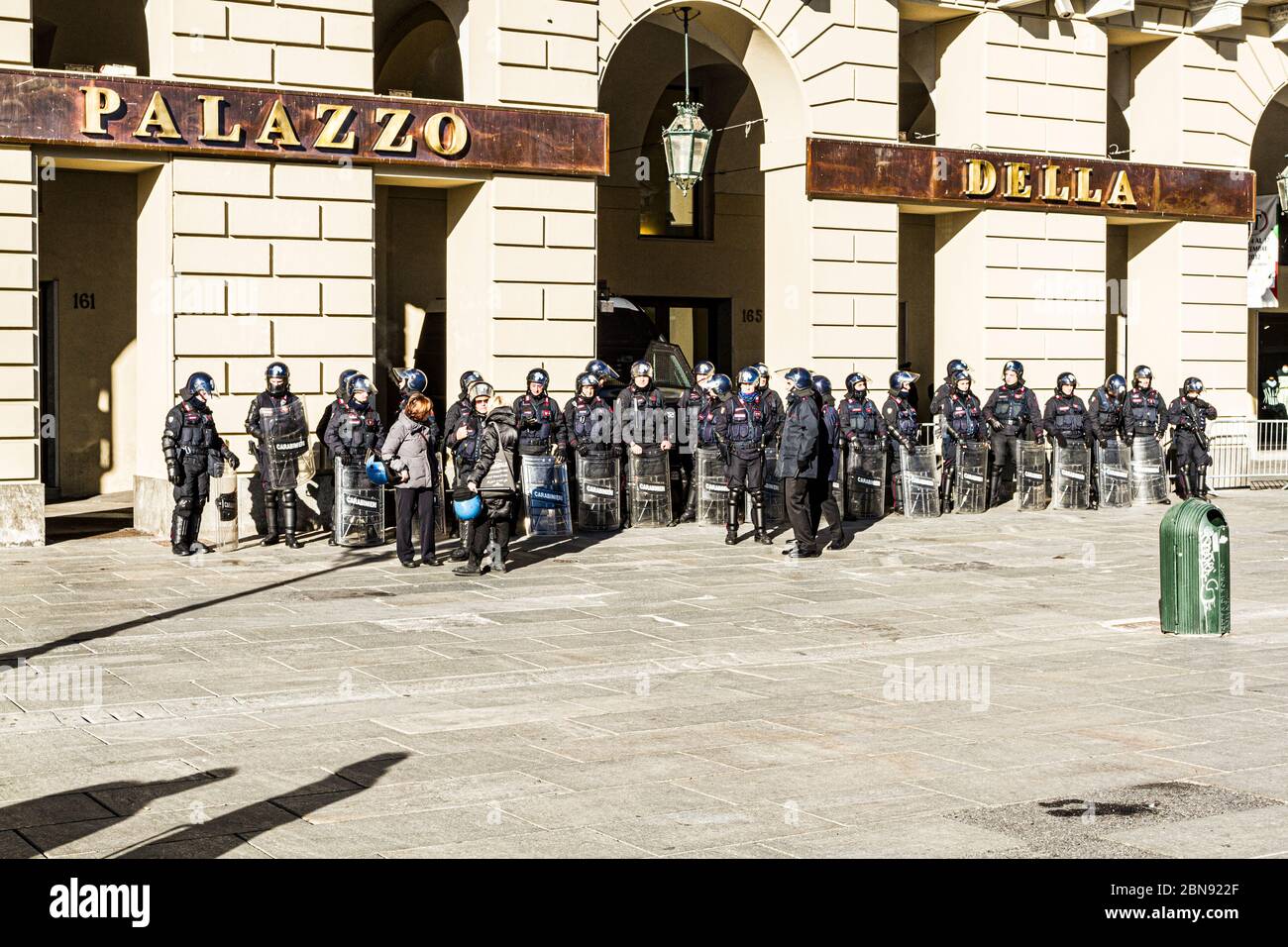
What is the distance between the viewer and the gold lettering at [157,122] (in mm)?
17078

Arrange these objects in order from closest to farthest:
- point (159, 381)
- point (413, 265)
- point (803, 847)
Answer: point (803, 847) → point (159, 381) → point (413, 265)

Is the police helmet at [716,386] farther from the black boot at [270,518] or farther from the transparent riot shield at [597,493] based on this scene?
the black boot at [270,518]

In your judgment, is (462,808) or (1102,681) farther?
(1102,681)

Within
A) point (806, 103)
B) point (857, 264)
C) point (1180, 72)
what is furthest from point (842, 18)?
point (1180, 72)

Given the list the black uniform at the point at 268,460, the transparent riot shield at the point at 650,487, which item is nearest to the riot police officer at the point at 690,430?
the transparent riot shield at the point at 650,487

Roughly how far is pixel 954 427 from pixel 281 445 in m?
8.70

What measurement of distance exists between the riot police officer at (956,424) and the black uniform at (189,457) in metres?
9.26

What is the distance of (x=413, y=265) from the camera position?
87.2 ft

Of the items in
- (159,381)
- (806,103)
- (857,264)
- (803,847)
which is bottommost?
(803,847)

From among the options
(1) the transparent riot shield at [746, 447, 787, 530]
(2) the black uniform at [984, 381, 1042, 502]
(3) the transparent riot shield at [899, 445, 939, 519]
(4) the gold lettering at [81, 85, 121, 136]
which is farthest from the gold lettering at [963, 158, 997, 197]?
(4) the gold lettering at [81, 85, 121, 136]

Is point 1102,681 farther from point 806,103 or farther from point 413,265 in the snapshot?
point 413,265

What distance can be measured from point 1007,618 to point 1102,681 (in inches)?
105

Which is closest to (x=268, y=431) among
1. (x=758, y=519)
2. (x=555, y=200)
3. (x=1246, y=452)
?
(x=555, y=200)

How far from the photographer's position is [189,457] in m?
16.3
